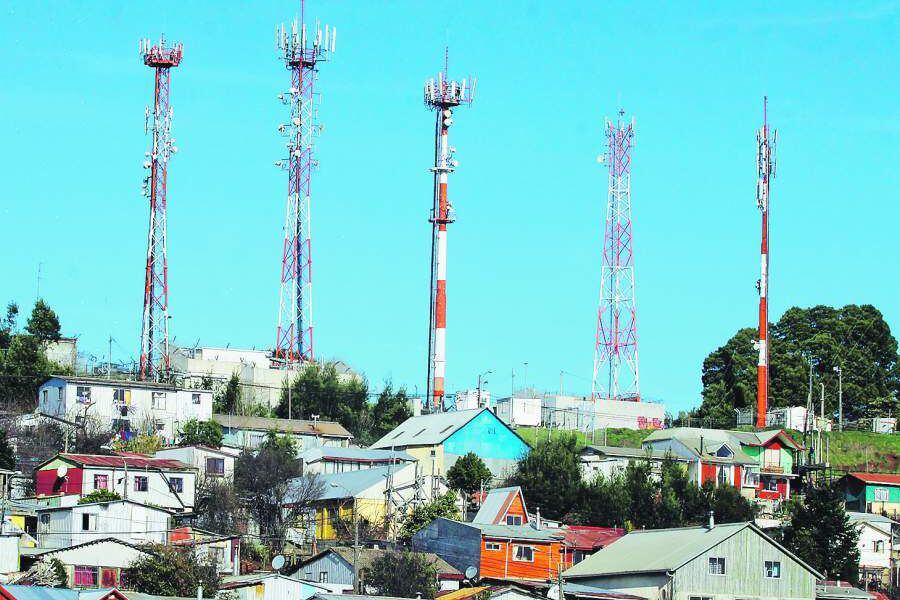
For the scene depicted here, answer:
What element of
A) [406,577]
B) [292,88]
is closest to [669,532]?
[406,577]

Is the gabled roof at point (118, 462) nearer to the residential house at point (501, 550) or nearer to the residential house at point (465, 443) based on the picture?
the residential house at point (501, 550)

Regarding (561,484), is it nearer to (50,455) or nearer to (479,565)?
(479,565)

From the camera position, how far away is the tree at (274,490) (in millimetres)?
60469

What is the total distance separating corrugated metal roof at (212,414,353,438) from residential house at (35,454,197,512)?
47.9 feet

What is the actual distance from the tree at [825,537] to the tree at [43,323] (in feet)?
121

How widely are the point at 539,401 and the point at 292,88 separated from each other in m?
19.9

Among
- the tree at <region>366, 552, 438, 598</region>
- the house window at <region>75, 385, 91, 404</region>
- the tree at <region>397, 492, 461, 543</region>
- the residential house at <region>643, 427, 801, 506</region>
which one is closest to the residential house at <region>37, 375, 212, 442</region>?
the house window at <region>75, 385, 91, 404</region>

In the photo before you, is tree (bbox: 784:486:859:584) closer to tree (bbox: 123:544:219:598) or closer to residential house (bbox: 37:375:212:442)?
tree (bbox: 123:544:219:598)

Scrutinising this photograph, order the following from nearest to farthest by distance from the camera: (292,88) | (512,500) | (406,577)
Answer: (406,577), (512,500), (292,88)

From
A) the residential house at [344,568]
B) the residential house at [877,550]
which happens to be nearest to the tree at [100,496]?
the residential house at [344,568]

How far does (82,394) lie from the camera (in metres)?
71.6

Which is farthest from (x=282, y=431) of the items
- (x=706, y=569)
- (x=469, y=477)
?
(x=706, y=569)

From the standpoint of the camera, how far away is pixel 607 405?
279 feet

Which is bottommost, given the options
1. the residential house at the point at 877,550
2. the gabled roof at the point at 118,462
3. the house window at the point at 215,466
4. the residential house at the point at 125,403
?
the residential house at the point at 877,550
